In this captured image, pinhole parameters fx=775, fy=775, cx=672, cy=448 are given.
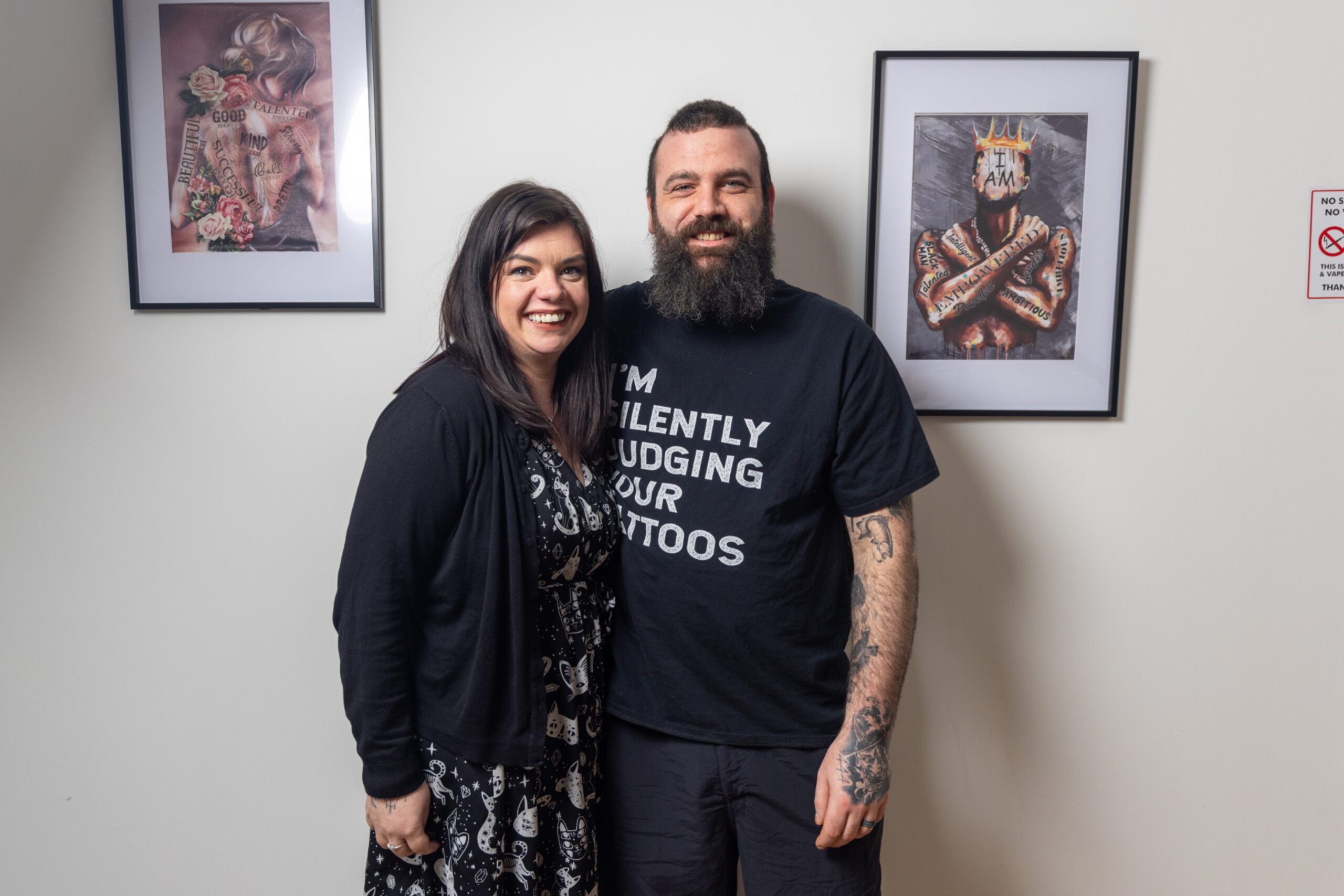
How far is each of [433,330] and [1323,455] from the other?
1.92 meters

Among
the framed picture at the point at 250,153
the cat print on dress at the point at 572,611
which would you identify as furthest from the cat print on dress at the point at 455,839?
the framed picture at the point at 250,153

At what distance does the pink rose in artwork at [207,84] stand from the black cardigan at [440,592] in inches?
34.5

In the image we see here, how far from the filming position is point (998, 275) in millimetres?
1604

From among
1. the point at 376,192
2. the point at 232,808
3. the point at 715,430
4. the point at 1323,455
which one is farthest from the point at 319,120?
the point at 1323,455

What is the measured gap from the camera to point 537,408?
48.4 inches

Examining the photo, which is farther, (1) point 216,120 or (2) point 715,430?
(1) point 216,120

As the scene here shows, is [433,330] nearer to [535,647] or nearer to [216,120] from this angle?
[216,120]

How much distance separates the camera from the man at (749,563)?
1260mm

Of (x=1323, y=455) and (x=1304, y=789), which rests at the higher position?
(x=1323, y=455)

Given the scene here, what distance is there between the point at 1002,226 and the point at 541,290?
99 cm

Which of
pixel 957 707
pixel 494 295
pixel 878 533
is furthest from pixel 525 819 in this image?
pixel 957 707

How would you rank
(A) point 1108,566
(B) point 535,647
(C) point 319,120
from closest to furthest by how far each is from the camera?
1. (B) point 535,647
2. (C) point 319,120
3. (A) point 1108,566

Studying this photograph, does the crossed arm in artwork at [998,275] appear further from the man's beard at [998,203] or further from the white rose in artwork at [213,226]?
the white rose in artwork at [213,226]

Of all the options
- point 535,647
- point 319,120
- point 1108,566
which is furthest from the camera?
point 1108,566
